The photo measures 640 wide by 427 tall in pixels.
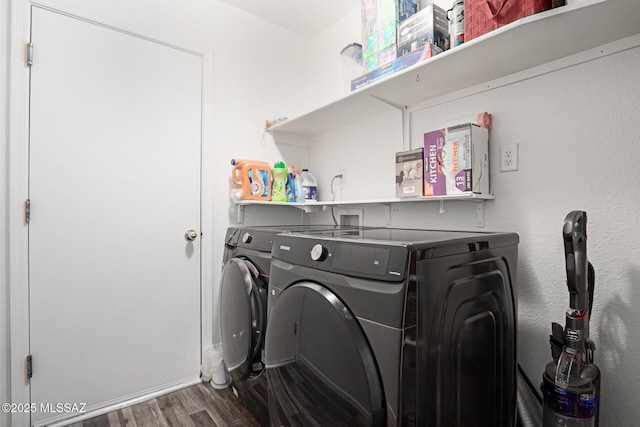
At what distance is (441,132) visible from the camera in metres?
1.44

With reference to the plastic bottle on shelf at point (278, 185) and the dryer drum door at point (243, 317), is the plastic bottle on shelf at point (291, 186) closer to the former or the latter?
the plastic bottle on shelf at point (278, 185)

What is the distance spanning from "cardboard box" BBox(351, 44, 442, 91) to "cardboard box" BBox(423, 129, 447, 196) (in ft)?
1.10

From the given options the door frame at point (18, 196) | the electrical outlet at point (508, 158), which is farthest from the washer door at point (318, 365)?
the door frame at point (18, 196)

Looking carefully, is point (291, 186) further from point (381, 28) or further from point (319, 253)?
point (319, 253)

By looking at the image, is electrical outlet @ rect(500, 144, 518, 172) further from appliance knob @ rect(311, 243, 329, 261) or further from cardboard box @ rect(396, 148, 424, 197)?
appliance knob @ rect(311, 243, 329, 261)

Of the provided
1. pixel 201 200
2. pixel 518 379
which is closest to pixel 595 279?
pixel 518 379

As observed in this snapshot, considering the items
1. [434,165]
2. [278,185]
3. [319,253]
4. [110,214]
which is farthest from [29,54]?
[434,165]

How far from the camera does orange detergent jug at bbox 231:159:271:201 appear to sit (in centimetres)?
222

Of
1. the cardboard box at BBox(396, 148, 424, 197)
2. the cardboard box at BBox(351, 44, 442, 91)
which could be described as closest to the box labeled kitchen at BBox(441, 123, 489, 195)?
the cardboard box at BBox(396, 148, 424, 197)

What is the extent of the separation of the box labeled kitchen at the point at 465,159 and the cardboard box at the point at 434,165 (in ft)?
0.07

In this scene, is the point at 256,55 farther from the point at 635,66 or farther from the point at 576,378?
the point at 576,378

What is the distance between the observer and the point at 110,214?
1858 mm

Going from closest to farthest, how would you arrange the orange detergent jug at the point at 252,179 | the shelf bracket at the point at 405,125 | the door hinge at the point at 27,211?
the door hinge at the point at 27,211 < the shelf bracket at the point at 405,125 < the orange detergent jug at the point at 252,179

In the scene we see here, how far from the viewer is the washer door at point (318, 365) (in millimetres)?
894
